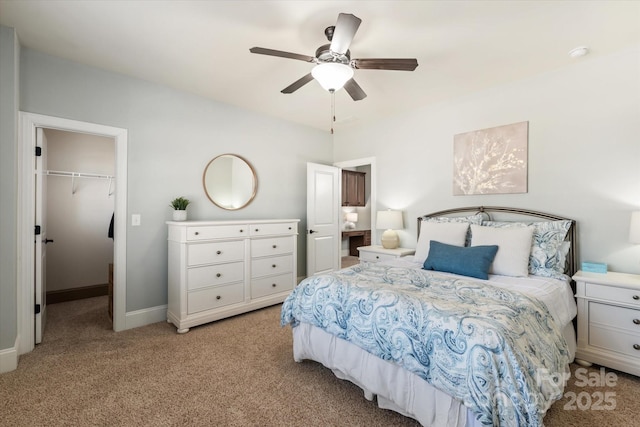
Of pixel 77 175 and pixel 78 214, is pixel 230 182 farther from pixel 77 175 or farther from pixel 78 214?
pixel 78 214

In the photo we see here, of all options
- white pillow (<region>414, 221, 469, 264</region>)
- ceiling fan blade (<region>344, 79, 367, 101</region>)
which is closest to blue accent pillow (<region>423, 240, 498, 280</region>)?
white pillow (<region>414, 221, 469, 264</region>)

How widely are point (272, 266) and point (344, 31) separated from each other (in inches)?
107

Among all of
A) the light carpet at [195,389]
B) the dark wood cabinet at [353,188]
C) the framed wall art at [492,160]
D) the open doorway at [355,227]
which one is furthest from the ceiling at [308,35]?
the open doorway at [355,227]

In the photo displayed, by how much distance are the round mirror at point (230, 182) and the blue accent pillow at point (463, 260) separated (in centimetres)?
246

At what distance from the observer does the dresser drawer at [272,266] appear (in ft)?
11.5

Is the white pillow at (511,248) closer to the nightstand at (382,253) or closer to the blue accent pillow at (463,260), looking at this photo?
the blue accent pillow at (463,260)

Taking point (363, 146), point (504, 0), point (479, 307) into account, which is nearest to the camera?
point (479, 307)

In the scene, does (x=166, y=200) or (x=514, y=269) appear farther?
(x=166, y=200)

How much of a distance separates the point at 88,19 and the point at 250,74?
4.18ft

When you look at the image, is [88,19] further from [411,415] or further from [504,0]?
[411,415]

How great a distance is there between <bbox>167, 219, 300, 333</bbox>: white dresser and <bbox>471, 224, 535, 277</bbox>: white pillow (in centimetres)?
232

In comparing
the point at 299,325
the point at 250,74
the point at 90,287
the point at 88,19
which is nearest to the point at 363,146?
the point at 250,74

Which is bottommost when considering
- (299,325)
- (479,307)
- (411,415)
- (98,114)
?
(411,415)

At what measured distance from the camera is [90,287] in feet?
13.5
